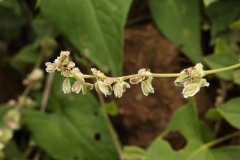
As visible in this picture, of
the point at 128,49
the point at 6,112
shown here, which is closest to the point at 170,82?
the point at 128,49

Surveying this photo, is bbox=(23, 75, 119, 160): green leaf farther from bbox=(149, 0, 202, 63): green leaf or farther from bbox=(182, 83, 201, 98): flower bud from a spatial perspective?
bbox=(182, 83, 201, 98): flower bud

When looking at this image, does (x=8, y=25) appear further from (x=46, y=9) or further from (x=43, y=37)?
(x=46, y=9)

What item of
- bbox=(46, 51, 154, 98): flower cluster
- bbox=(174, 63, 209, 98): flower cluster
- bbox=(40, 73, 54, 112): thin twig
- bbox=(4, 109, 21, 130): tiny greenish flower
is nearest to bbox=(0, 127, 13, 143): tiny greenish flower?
bbox=(4, 109, 21, 130): tiny greenish flower

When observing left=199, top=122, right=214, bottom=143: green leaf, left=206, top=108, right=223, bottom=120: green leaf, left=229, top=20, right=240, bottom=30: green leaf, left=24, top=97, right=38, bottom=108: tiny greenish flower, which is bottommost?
left=199, top=122, right=214, bottom=143: green leaf

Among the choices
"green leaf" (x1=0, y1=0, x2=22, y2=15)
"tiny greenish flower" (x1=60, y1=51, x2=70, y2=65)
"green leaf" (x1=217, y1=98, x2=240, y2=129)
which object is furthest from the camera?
"green leaf" (x1=0, y1=0, x2=22, y2=15)

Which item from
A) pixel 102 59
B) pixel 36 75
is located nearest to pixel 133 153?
pixel 102 59

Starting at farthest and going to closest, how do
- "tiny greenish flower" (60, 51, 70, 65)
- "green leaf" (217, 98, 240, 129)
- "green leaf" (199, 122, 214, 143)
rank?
"green leaf" (199, 122, 214, 143), "green leaf" (217, 98, 240, 129), "tiny greenish flower" (60, 51, 70, 65)

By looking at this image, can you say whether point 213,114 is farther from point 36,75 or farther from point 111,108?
point 36,75
